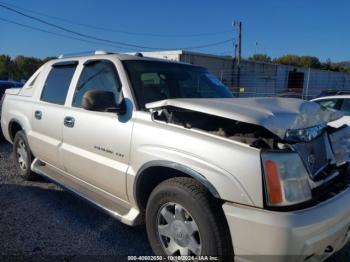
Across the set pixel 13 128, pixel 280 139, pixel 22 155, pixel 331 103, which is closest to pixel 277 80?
pixel 331 103

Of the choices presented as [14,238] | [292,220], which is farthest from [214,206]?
[14,238]

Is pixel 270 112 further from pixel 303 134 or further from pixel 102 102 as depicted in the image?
pixel 102 102

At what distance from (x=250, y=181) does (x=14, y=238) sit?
2.47 metres

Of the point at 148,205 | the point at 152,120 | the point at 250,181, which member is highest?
the point at 152,120

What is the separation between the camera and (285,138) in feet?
8.41

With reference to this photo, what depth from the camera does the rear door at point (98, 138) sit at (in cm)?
328

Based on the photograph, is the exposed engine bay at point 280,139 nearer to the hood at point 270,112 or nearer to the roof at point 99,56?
the hood at point 270,112

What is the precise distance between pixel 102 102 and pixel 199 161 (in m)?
1.16

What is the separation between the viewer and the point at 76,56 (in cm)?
452

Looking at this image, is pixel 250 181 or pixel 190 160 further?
pixel 190 160

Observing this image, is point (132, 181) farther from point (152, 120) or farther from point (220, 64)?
point (220, 64)

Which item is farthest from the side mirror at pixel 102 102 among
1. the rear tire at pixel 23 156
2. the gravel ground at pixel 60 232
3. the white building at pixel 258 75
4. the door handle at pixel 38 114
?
the white building at pixel 258 75

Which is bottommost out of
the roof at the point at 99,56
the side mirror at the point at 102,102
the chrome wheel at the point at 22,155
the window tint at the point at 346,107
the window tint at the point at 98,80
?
the chrome wheel at the point at 22,155

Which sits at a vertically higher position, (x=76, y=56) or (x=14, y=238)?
(x=76, y=56)
